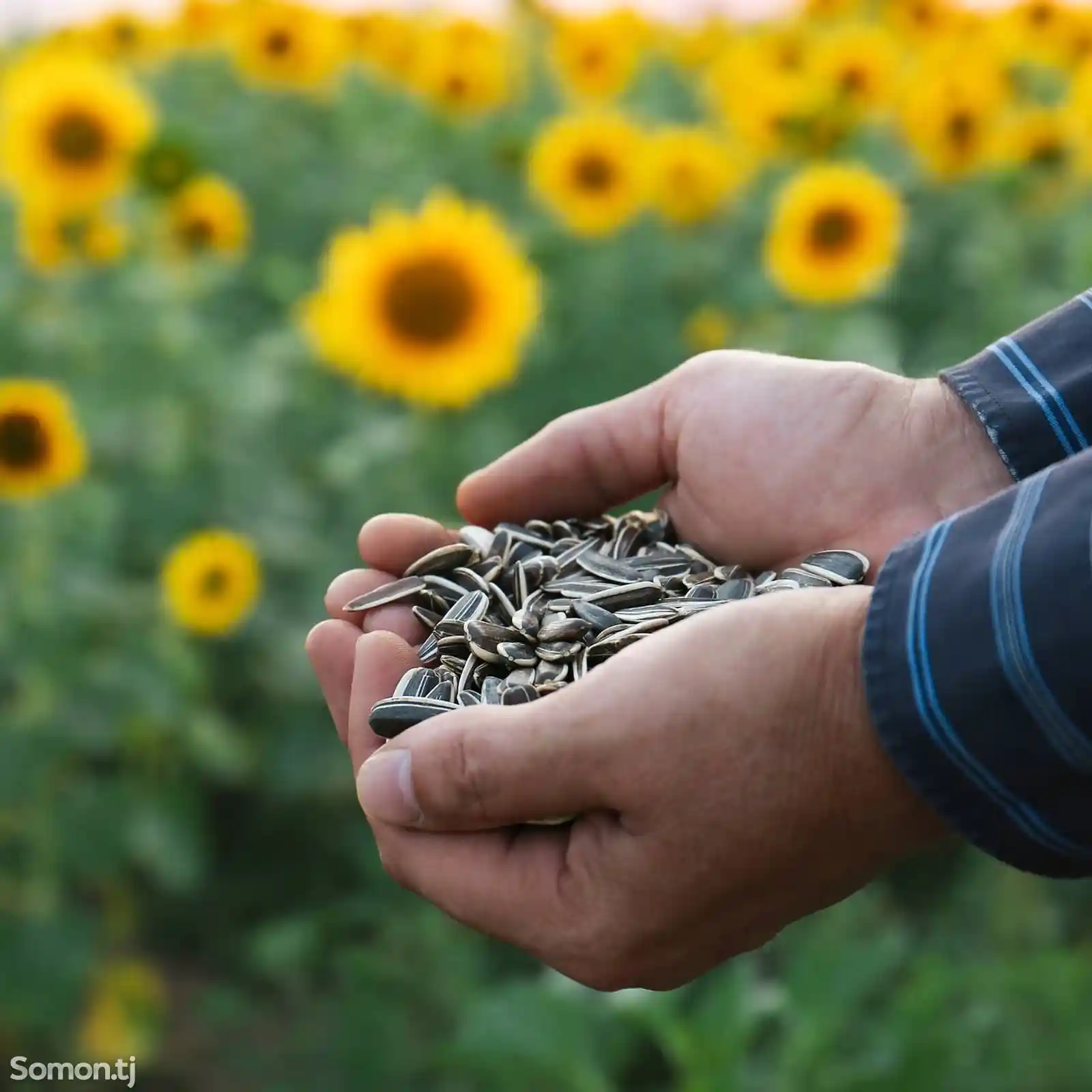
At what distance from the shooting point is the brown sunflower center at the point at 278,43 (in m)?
4.25

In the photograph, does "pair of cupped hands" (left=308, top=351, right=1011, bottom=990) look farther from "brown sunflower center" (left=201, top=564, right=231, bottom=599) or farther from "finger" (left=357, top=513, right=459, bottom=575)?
"brown sunflower center" (left=201, top=564, right=231, bottom=599)

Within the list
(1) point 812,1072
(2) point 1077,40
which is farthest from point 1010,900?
(2) point 1077,40

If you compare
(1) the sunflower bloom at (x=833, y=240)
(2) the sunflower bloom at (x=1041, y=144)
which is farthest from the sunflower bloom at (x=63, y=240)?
(2) the sunflower bloom at (x=1041, y=144)

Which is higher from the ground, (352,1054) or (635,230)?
(635,230)

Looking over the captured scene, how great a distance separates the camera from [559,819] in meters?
1.43

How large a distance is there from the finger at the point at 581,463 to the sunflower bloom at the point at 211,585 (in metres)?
0.62

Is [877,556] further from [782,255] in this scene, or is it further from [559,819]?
[782,255]

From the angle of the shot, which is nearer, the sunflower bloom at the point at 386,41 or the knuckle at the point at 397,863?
the knuckle at the point at 397,863

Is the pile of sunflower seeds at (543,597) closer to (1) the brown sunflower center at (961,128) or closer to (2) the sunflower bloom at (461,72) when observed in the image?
(1) the brown sunflower center at (961,128)

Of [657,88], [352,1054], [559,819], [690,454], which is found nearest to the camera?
[559,819]

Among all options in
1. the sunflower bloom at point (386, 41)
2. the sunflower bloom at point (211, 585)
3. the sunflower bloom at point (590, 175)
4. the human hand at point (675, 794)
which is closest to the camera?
the human hand at point (675, 794)

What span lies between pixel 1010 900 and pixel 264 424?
5.84 ft

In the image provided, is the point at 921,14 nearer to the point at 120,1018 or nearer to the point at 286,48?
the point at 286,48

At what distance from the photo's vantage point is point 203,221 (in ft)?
11.0
